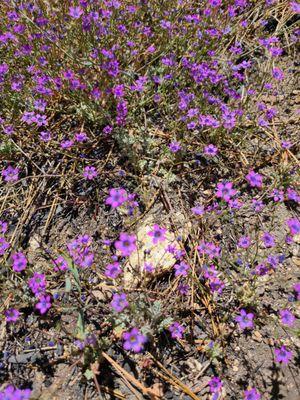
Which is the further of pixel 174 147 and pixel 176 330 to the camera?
pixel 174 147

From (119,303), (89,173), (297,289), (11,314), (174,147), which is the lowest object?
(11,314)

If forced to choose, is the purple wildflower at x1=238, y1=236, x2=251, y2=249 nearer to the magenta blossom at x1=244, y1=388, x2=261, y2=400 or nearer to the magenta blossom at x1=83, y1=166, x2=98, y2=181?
the magenta blossom at x1=244, y1=388, x2=261, y2=400

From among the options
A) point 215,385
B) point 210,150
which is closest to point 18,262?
point 215,385

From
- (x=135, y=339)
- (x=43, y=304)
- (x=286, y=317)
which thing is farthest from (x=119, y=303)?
(x=286, y=317)

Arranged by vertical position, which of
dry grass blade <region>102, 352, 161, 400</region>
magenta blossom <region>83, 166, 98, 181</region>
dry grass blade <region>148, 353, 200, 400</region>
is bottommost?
dry grass blade <region>102, 352, 161, 400</region>

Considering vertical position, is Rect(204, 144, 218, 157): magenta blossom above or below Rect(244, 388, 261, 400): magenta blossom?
above

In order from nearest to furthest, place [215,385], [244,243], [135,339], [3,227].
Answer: [135,339]
[215,385]
[244,243]
[3,227]

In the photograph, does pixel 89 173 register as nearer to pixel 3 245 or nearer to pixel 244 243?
pixel 3 245

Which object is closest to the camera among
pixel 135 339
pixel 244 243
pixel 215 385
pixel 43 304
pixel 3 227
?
pixel 135 339

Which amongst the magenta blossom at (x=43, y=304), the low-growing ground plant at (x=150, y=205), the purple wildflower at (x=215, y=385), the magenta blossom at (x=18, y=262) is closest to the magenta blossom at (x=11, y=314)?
the low-growing ground plant at (x=150, y=205)

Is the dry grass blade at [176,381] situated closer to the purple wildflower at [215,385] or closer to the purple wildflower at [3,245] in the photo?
the purple wildflower at [215,385]

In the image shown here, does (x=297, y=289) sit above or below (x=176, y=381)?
above

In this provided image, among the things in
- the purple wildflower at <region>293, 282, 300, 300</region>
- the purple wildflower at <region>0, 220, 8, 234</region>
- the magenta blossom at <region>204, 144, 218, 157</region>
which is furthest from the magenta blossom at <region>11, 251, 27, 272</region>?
the purple wildflower at <region>293, 282, 300, 300</region>
